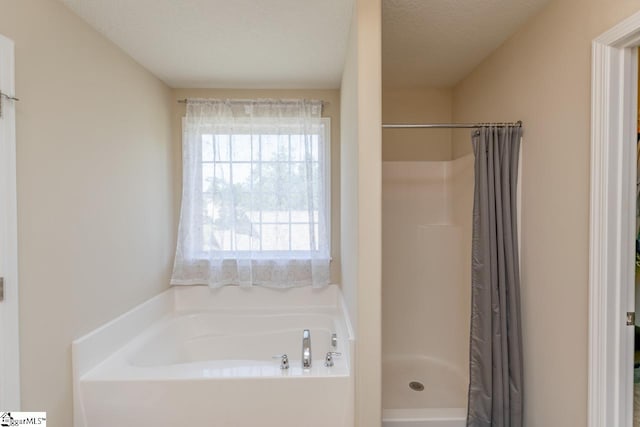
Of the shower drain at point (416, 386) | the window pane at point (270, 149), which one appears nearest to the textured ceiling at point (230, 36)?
the window pane at point (270, 149)

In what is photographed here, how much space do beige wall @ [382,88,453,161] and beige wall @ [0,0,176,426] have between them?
1.89 m

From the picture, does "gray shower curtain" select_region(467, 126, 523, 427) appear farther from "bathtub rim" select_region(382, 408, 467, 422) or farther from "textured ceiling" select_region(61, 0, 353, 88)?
"textured ceiling" select_region(61, 0, 353, 88)

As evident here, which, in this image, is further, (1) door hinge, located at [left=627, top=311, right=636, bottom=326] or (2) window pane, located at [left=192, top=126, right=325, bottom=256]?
(2) window pane, located at [left=192, top=126, right=325, bottom=256]

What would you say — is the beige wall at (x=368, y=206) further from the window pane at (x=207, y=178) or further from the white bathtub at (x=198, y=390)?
the window pane at (x=207, y=178)

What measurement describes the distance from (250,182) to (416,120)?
150 cm

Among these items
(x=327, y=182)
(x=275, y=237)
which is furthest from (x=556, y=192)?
(x=275, y=237)

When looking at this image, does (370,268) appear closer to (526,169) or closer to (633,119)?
(526,169)

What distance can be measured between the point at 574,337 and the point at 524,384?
20.3 inches

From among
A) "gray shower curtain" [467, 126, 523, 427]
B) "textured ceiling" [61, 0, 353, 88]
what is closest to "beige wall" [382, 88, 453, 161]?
"textured ceiling" [61, 0, 353, 88]

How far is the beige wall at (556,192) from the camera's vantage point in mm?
1370

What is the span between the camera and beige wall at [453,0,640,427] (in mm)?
1370

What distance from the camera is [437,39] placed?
1915 mm

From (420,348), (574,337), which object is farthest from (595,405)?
(420,348)

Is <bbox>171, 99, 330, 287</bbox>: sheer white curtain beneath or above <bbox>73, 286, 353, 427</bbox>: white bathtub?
above
